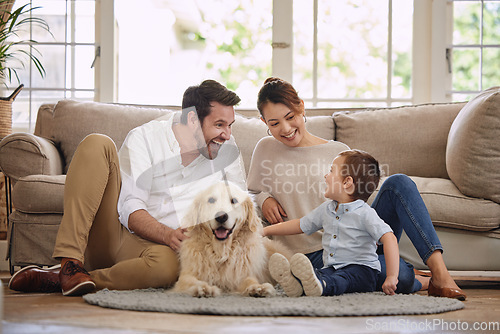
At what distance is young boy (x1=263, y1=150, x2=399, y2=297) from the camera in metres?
1.73

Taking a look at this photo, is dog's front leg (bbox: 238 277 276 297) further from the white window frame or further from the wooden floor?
the white window frame

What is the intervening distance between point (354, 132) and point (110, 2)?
2.03m

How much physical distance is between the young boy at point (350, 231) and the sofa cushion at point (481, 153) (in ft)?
2.20

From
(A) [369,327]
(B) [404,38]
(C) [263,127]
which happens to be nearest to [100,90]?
(C) [263,127]

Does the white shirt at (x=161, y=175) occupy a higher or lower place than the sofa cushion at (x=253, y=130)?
lower

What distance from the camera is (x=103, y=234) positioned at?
1911mm

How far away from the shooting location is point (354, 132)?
285cm

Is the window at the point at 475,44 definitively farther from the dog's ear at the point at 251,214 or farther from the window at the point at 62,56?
the window at the point at 62,56

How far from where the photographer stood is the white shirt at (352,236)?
5.95 ft

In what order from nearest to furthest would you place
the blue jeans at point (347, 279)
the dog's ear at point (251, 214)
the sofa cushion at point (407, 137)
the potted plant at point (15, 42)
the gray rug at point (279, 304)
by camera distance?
the gray rug at point (279, 304) → the blue jeans at point (347, 279) → the dog's ear at point (251, 214) → the sofa cushion at point (407, 137) → the potted plant at point (15, 42)

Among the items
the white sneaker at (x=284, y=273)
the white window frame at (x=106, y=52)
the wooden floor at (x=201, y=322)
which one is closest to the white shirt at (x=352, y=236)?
the white sneaker at (x=284, y=273)

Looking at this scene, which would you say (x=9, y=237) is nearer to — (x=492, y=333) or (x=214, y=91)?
(x=214, y=91)

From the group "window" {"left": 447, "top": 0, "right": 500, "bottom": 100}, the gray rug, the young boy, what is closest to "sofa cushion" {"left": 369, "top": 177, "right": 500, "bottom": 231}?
the young boy

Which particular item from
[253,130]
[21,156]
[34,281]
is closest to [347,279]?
[34,281]
